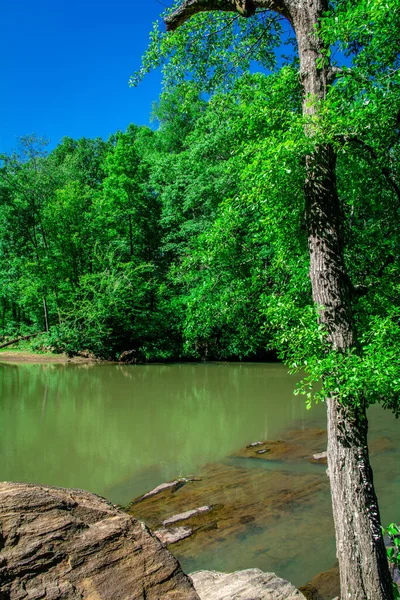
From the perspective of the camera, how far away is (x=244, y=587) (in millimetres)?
3535

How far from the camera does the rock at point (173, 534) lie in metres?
6.01

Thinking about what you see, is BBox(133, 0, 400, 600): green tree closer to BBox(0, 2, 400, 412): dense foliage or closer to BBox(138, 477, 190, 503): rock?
BBox(0, 2, 400, 412): dense foliage

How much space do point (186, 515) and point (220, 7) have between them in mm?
6008

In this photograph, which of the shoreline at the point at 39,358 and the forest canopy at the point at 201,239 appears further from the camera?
the shoreline at the point at 39,358

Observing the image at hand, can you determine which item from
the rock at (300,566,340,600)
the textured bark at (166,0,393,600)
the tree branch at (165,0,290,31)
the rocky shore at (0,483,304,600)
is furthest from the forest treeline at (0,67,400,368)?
the rocky shore at (0,483,304,600)

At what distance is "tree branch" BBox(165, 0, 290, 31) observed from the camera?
4676mm

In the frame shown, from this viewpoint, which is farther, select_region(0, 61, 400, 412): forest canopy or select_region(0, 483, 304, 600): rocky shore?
select_region(0, 61, 400, 412): forest canopy

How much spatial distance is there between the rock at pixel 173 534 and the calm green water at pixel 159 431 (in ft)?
1.57

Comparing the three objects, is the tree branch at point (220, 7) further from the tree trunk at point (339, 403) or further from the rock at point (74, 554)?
the rock at point (74, 554)

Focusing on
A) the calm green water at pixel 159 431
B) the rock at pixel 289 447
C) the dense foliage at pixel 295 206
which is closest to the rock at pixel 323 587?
the calm green water at pixel 159 431

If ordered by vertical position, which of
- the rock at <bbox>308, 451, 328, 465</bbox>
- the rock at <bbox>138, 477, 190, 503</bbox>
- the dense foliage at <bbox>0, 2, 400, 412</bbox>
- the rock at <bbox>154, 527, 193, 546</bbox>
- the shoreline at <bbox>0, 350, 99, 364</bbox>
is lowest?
the rock at <bbox>154, 527, 193, 546</bbox>

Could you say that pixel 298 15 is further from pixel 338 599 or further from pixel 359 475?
pixel 338 599

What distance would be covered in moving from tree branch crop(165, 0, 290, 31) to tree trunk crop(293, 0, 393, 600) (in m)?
0.27

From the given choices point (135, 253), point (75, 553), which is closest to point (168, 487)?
point (75, 553)
